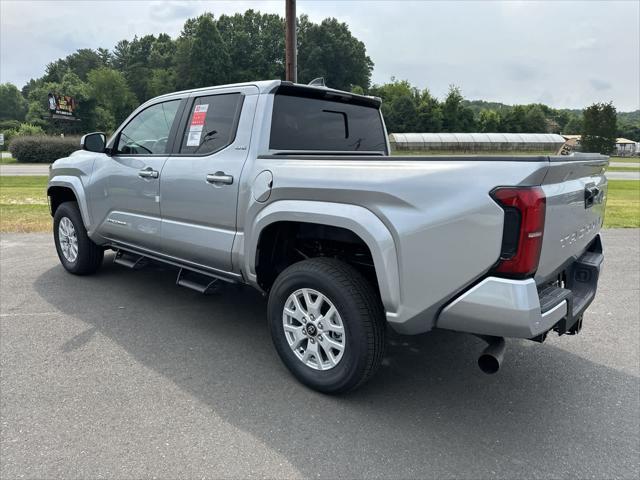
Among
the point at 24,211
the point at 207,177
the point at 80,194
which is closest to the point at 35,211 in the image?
the point at 24,211

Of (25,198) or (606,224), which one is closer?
(606,224)

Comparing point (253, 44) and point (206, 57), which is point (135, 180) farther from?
point (253, 44)

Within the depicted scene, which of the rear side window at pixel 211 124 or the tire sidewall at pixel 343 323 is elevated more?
the rear side window at pixel 211 124

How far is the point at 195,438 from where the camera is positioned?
2.58 meters

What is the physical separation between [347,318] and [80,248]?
379cm

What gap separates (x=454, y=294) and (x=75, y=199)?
4.74 m

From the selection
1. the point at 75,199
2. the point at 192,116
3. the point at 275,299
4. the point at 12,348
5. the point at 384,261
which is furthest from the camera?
the point at 75,199

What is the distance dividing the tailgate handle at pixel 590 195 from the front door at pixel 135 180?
3136 mm

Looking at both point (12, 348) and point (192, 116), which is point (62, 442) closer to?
point (12, 348)

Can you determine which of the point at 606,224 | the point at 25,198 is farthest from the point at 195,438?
the point at 25,198

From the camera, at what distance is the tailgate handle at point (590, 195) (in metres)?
2.77

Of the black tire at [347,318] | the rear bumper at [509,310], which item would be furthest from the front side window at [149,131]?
the rear bumper at [509,310]

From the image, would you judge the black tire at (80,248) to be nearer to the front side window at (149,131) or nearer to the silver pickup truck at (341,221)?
the silver pickup truck at (341,221)

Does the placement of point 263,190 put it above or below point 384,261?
above
